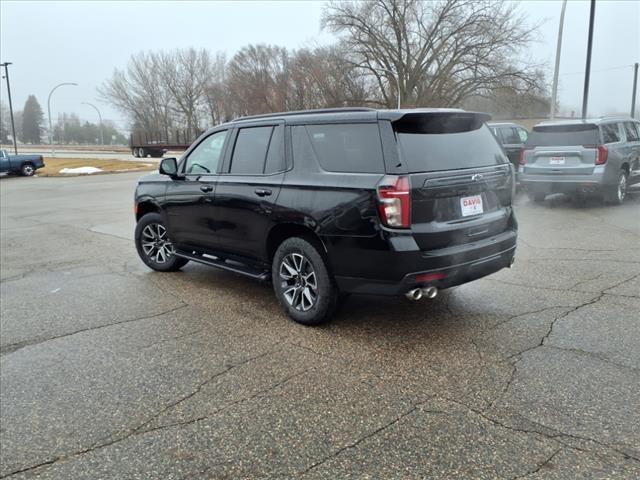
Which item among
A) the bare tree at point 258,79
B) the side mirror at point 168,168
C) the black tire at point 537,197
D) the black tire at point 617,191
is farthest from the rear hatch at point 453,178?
the bare tree at point 258,79

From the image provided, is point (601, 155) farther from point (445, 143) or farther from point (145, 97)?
point (145, 97)

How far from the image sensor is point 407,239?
3773 millimetres

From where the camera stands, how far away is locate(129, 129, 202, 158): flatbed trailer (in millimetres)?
51281

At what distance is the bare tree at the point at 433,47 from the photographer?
1460 inches

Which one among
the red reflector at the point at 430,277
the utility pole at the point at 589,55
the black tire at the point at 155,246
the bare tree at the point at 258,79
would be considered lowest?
the black tire at the point at 155,246

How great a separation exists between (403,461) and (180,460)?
1.14 meters

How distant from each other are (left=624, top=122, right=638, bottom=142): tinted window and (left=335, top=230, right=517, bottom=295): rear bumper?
872 centimetres

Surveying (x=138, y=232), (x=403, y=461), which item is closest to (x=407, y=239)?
(x=403, y=461)

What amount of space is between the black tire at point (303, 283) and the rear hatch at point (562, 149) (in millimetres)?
7746

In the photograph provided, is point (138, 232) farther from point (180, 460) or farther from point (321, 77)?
point (321, 77)

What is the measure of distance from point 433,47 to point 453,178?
130 ft

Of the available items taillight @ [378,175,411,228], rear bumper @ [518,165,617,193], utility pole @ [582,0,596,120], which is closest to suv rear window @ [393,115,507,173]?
taillight @ [378,175,411,228]

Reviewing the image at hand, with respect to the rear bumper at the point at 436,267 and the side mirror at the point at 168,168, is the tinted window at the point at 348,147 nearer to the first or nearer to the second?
the rear bumper at the point at 436,267

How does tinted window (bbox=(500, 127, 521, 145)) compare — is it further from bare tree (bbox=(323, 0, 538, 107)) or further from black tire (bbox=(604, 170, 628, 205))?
bare tree (bbox=(323, 0, 538, 107))
